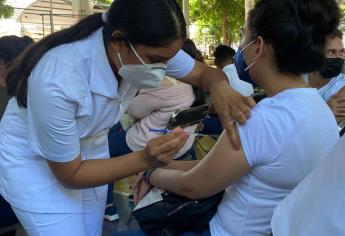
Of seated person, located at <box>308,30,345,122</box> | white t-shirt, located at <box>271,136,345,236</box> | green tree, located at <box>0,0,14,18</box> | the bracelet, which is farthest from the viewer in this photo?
green tree, located at <box>0,0,14,18</box>

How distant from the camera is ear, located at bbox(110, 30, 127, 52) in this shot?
49.6 inches

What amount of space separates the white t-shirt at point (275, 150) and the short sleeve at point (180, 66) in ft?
1.68

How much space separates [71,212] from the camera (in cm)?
144

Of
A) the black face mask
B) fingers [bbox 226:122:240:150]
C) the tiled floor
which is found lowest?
the tiled floor

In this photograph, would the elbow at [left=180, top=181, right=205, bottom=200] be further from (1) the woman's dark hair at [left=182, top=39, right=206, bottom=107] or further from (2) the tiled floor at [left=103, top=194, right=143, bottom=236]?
(1) the woman's dark hair at [left=182, top=39, right=206, bottom=107]

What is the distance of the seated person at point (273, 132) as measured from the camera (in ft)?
3.94

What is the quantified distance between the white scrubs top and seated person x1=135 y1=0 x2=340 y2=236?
345 millimetres

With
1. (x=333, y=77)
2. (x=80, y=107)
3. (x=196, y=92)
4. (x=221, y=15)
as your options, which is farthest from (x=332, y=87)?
(x=221, y=15)

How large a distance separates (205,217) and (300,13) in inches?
28.0

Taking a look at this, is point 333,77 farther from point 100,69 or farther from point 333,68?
point 100,69

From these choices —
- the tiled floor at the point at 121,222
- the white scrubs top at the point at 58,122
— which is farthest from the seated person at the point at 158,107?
the white scrubs top at the point at 58,122

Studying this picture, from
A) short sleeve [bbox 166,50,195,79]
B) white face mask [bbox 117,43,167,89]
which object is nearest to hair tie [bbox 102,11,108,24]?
white face mask [bbox 117,43,167,89]

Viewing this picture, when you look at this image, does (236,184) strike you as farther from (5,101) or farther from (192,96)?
(192,96)

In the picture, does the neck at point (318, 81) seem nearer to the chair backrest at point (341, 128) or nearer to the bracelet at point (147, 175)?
the chair backrest at point (341, 128)
